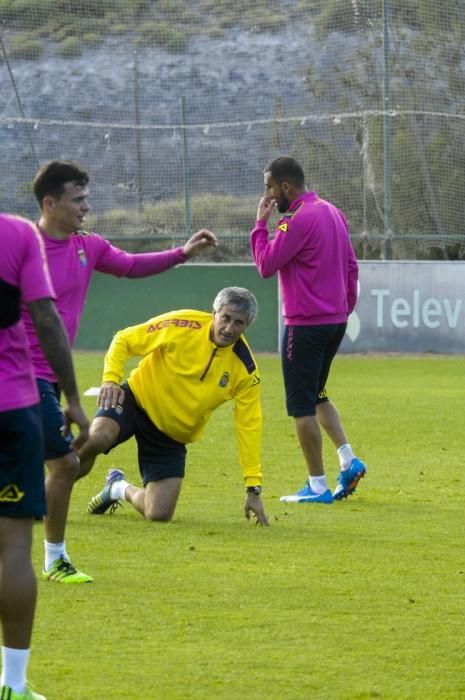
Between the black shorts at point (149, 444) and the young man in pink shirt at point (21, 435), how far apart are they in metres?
3.77

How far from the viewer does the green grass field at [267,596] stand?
197 inches

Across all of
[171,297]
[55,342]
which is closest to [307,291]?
[55,342]

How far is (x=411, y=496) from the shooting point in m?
9.41

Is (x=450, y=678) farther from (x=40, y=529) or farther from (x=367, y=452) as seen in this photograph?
(x=367, y=452)

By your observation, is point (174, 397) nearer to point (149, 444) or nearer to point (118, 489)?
point (149, 444)

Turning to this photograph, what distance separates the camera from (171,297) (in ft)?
72.7

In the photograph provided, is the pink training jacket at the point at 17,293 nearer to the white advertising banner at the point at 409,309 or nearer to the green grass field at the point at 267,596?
the green grass field at the point at 267,596

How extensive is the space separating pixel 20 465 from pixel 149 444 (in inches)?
156

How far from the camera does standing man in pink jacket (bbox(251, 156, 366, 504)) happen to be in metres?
9.16

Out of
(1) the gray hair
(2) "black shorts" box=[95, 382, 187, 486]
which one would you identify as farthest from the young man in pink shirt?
(2) "black shorts" box=[95, 382, 187, 486]

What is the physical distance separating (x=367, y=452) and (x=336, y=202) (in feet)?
44.3

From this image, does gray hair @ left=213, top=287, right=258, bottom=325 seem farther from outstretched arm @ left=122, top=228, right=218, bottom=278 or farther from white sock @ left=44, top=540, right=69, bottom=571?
white sock @ left=44, top=540, right=69, bottom=571

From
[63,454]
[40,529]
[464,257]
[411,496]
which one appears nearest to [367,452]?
[411,496]

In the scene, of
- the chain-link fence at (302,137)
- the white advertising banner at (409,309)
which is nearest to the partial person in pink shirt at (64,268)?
the white advertising banner at (409,309)
